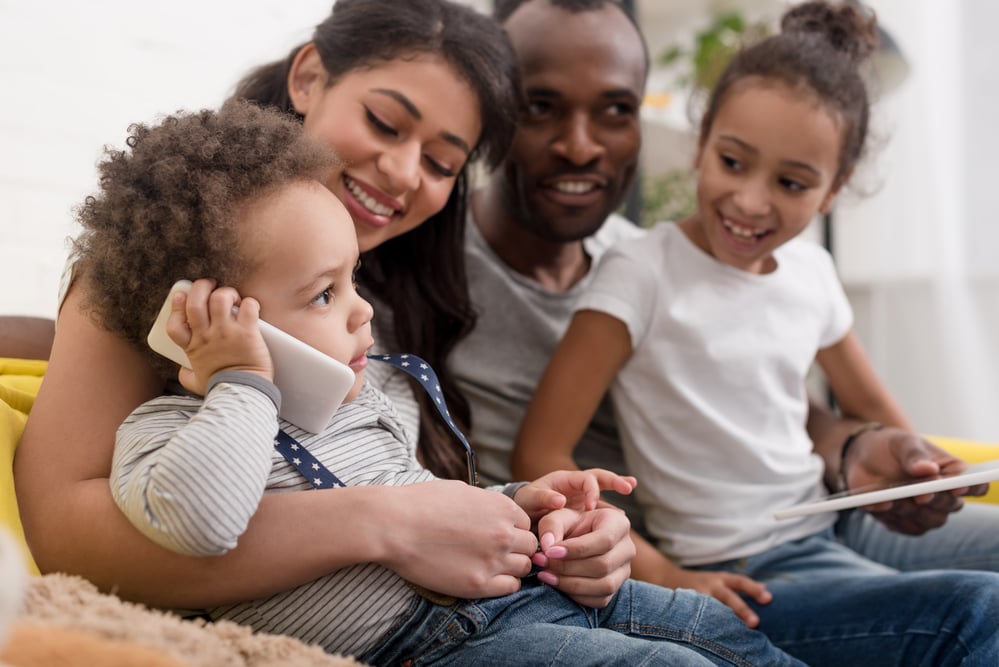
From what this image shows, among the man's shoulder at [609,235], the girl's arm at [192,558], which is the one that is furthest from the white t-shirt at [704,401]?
the girl's arm at [192,558]

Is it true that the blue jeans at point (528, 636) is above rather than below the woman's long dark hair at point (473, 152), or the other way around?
below

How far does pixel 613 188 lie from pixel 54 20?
4.47ft

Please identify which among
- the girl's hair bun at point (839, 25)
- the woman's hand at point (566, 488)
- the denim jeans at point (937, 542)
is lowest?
the denim jeans at point (937, 542)

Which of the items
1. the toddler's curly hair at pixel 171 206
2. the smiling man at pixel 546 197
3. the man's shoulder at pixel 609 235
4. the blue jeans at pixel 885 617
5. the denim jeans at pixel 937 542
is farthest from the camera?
the man's shoulder at pixel 609 235

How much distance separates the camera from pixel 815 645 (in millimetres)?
1177

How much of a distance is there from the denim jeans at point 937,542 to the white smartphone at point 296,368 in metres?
1.02

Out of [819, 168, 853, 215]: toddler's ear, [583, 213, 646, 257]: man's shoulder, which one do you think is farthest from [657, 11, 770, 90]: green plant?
[819, 168, 853, 215]: toddler's ear

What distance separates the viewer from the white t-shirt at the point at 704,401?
1.35 m

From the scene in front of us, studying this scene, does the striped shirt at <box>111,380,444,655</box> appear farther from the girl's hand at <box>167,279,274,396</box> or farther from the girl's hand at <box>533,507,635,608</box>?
the girl's hand at <box>533,507,635,608</box>

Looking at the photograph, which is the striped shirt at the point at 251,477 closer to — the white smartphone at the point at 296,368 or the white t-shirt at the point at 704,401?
the white smartphone at the point at 296,368

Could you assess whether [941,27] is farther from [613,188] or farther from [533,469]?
[533,469]

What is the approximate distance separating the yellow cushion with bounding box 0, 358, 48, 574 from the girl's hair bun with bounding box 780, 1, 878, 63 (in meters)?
1.26

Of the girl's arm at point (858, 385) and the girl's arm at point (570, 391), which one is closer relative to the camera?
the girl's arm at point (570, 391)

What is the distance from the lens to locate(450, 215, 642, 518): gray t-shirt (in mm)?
1490
